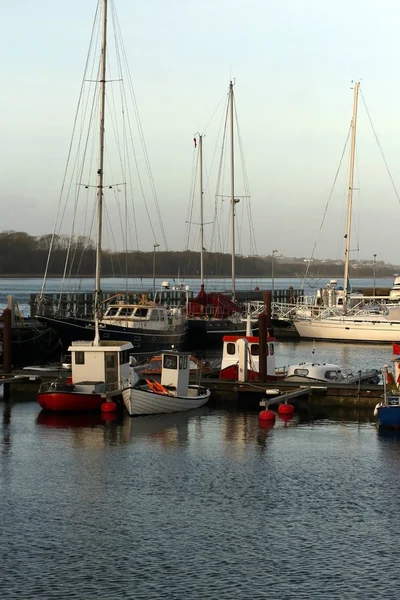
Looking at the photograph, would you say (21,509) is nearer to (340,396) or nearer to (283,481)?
(283,481)

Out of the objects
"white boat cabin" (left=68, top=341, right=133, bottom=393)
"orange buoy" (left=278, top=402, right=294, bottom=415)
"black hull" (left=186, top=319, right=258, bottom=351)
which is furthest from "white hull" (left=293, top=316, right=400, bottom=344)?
"white boat cabin" (left=68, top=341, right=133, bottom=393)

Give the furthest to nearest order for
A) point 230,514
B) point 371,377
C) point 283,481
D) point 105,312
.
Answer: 1. point 105,312
2. point 371,377
3. point 283,481
4. point 230,514

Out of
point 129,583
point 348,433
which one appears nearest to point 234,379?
point 348,433

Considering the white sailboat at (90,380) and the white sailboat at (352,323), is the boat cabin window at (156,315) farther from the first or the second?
the white sailboat at (352,323)

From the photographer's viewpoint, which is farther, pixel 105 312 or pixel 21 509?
pixel 105 312

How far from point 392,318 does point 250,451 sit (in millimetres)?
52329

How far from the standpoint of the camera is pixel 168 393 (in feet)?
141

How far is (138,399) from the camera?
41.3 m

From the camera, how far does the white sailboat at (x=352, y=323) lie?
85.6 metres

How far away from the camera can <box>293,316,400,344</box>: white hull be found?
281 ft

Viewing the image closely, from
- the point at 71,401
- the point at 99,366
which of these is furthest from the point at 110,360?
the point at 71,401

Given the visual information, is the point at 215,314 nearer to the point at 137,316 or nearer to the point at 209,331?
the point at 209,331

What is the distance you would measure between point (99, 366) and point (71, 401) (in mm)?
2063

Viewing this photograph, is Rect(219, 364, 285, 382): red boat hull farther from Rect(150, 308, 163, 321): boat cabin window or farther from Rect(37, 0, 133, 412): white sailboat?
Rect(150, 308, 163, 321): boat cabin window
